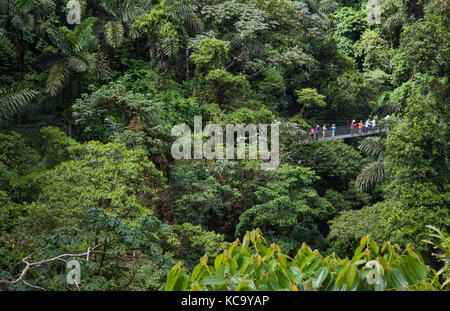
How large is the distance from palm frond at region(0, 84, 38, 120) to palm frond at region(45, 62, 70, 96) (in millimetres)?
1531

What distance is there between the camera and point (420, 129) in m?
9.94

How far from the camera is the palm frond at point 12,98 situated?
10.4 meters

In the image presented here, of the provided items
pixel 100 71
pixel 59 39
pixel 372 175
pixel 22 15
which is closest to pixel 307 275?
pixel 59 39

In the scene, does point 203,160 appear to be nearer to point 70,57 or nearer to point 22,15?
point 70,57

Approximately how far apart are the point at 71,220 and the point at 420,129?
25.6 ft

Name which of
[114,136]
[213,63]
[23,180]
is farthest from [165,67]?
[23,180]

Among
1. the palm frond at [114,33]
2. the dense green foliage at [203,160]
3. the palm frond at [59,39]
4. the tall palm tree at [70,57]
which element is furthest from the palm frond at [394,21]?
the palm frond at [59,39]

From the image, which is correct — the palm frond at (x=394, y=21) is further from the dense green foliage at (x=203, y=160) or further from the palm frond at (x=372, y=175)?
the palm frond at (x=372, y=175)

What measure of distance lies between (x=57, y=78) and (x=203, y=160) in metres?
4.90

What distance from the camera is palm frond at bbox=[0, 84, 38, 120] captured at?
1044 cm

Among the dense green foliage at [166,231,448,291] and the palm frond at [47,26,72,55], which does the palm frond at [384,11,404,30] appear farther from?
the dense green foliage at [166,231,448,291]

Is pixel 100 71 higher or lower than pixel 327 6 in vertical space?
lower

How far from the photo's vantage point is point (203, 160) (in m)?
12.0

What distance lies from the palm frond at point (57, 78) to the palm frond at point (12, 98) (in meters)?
1.53
